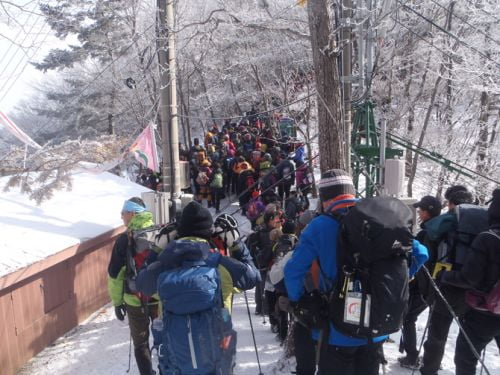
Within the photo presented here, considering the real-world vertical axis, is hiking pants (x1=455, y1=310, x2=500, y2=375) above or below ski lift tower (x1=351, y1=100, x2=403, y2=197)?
below

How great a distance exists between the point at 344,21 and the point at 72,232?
5.07 meters

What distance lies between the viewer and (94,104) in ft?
82.2

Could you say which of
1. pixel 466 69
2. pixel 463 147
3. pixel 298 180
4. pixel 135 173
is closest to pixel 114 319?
pixel 298 180

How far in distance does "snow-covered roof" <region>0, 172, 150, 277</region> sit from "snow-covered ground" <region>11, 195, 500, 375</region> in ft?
4.45

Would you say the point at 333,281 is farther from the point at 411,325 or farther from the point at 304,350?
the point at 411,325

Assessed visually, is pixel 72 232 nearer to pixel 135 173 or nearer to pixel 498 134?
pixel 498 134

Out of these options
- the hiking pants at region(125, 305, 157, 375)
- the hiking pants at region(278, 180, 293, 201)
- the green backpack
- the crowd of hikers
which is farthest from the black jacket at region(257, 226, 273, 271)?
the green backpack

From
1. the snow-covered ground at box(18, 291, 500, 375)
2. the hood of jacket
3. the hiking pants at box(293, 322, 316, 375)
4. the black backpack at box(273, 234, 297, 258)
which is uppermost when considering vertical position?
the hood of jacket

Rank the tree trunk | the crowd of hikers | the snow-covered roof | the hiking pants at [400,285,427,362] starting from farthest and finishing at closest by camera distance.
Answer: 1. the snow-covered roof
2. the tree trunk
3. the hiking pants at [400,285,427,362]
4. the crowd of hikers

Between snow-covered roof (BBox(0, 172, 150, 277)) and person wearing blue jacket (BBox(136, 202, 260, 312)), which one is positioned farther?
snow-covered roof (BBox(0, 172, 150, 277))

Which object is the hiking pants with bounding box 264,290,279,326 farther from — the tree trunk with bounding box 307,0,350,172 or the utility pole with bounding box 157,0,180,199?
the utility pole with bounding box 157,0,180,199

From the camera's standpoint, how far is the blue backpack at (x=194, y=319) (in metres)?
2.77

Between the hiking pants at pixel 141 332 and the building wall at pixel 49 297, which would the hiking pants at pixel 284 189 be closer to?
the building wall at pixel 49 297

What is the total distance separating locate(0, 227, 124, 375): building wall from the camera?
5.14 meters
